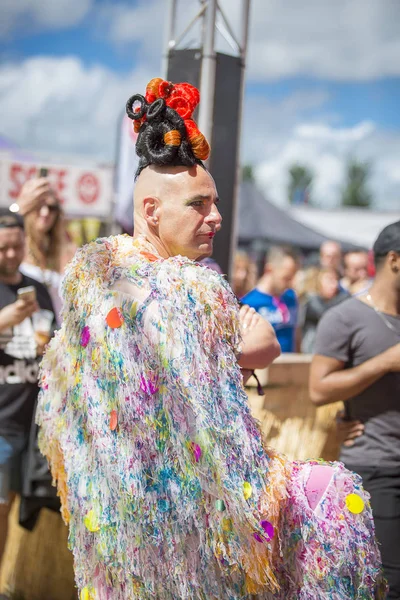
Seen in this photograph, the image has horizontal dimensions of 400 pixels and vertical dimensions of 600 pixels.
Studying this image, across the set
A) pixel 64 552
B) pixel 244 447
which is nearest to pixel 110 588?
pixel 244 447

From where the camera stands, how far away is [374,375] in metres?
2.50

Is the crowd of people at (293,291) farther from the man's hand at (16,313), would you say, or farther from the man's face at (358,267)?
the man's hand at (16,313)

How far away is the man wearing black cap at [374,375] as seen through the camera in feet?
8.14

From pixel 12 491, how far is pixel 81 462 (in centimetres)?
157

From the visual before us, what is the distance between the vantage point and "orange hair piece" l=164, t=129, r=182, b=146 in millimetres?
1777

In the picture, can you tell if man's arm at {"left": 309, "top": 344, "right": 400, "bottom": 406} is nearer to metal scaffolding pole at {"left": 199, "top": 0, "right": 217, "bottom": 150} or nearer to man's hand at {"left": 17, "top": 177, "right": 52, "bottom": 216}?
metal scaffolding pole at {"left": 199, "top": 0, "right": 217, "bottom": 150}

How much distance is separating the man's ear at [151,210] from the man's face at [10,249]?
5.29ft

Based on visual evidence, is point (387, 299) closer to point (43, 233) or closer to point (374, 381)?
point (374, 381)

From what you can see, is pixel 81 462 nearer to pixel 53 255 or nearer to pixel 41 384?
pixel 41 384

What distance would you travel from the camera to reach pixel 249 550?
1544 mm

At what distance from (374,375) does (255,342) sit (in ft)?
3.05

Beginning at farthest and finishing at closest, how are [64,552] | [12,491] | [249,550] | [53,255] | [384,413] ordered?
[53,255] < [64,552] < [12,491] < [384,413] < [249,550]

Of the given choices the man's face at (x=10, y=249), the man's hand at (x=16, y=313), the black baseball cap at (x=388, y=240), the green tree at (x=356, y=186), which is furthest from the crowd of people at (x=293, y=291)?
the green tree at (x=356, y=186)

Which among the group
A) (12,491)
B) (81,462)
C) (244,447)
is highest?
(244,447)
